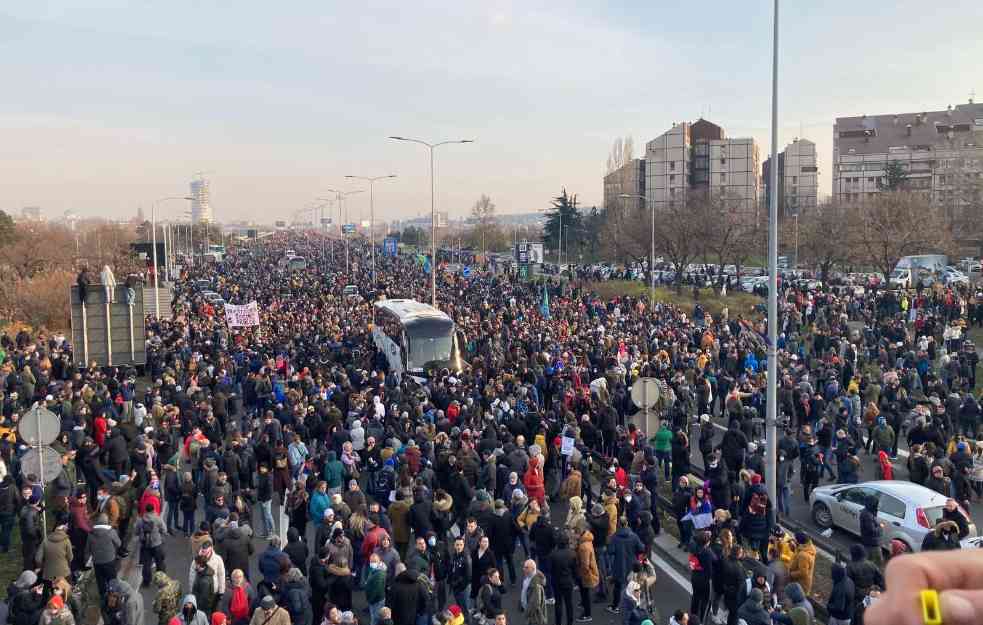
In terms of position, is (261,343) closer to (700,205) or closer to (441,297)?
(441,297)

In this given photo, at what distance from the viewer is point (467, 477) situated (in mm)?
13875

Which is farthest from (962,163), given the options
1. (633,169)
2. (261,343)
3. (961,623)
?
(961,623)

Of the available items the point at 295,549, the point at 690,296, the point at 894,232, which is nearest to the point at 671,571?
the point at 295,549

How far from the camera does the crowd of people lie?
1013 cm

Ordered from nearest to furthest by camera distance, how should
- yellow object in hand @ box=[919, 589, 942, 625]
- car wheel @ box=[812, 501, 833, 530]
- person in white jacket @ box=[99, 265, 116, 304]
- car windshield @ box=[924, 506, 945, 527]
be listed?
yellow object in hand @ box=[919, 589, 942, 625] → car windshield @ box=[924, 506, 945, 527] → car wheel @ box=[812, 501, 833, 530] → person in white jacket @ box=[99, 265, 116, 304]

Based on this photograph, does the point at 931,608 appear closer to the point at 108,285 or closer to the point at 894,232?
the point at 108,285

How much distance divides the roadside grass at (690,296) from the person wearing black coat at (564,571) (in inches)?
1202

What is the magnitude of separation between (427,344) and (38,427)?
15.6m

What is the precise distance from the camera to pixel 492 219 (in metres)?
142

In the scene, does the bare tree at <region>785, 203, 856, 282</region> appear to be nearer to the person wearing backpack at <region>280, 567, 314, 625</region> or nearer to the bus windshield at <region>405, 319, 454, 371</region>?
the bus windshield at <region>405, 319, 454, 371</region>

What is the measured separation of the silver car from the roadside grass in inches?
1018

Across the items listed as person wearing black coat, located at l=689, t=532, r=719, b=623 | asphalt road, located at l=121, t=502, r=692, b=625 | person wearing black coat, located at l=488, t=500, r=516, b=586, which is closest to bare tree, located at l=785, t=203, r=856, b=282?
→ asphalt road, located at l=121, t=502, r=692, b=625

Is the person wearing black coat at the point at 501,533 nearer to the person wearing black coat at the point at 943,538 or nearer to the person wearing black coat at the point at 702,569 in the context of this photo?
the person wearing black coat at the point at 702,569

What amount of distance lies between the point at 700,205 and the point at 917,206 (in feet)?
40.1
